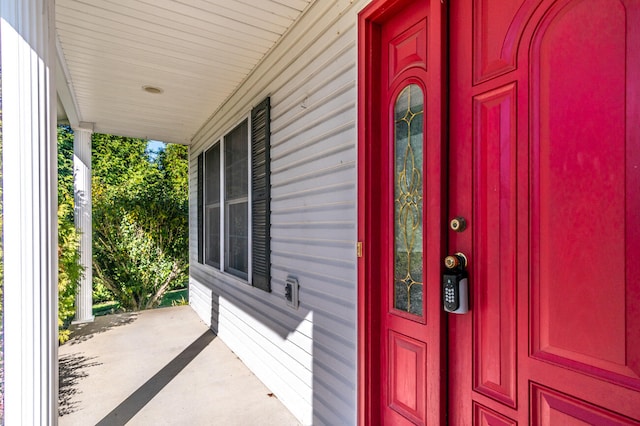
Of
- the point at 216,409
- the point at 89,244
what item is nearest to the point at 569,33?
the point at 216,409

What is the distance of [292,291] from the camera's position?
242 centimetres

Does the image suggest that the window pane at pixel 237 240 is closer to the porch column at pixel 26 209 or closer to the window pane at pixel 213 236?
the window pane at pixel 213 236

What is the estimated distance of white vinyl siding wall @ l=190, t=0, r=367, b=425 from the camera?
73.8 inches

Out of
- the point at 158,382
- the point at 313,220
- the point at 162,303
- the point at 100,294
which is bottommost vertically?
the point at 162,303

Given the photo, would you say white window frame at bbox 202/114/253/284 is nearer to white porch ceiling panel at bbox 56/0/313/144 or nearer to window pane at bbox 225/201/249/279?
window pane at bbox 225/201/249/279

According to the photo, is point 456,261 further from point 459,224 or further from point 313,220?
point 313,220

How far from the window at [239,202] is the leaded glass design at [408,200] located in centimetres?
149

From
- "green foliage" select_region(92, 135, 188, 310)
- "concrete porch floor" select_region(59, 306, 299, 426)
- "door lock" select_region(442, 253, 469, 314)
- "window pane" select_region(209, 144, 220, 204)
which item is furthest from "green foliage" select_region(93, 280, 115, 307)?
"door lock" select_region(442, 253, 469, 314)

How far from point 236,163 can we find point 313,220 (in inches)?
69.2

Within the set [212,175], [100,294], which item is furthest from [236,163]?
[100,294]

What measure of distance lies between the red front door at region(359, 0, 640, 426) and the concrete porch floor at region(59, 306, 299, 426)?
1332 millimetres

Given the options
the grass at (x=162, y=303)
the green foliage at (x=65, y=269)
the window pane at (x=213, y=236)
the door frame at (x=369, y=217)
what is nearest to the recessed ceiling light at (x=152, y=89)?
the window pane at (x=213, y=236)

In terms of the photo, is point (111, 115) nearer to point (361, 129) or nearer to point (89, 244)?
point (89, 244)

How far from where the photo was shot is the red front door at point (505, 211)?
0.92 m
